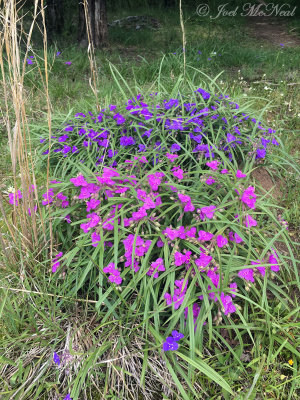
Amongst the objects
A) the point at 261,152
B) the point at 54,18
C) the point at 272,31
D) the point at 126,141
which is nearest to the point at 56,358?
the point at 126,141

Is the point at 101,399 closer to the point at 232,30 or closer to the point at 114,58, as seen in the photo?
the point at 114,58

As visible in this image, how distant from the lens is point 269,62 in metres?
4.66

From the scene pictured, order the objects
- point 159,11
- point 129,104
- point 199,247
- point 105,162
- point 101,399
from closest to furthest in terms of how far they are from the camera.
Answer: point 101,399 → point 199,247 → point 105,162 → point 129,104 → point 159,11

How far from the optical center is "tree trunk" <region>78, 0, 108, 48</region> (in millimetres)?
4680

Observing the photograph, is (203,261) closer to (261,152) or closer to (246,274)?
(246,274)

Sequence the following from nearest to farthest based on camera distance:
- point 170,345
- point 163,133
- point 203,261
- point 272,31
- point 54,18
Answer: point 170,345 < point 203,261 < point 163,133 < point 54,18 < point 272,31

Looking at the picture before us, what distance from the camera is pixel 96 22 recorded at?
15.9 ft

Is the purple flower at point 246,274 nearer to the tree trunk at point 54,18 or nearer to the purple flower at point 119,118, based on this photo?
the purple flower at point 119,118

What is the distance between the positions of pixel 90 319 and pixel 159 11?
8.46 m

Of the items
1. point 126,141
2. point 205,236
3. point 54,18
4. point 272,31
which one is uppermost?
point 54,18

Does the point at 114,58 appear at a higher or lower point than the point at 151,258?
higher

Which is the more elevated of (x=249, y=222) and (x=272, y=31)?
(x=272, y=31)

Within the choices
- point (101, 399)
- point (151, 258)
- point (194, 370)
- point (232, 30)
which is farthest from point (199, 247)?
point (232, 30)

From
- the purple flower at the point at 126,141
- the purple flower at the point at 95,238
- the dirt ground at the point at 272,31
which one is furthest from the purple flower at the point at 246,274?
the dirt ground at the point at 272,31
